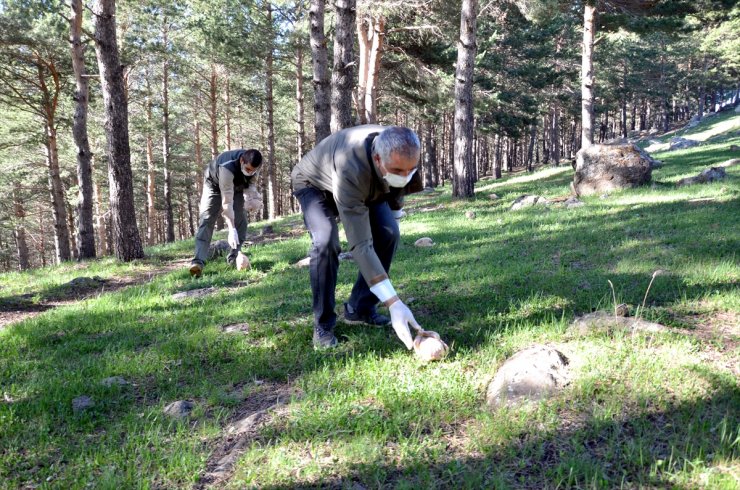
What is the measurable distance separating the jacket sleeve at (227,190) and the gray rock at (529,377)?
434 cm

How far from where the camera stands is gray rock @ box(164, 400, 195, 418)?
8.63 feet

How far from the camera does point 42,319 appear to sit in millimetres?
4602

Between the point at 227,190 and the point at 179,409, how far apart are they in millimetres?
3795

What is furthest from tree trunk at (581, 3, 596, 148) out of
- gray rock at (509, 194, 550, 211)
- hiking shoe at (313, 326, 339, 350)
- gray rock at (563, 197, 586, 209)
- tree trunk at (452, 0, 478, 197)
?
hiking shoe at (313, 326, 339, 350)

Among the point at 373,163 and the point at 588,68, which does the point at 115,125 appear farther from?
the point at 588,68

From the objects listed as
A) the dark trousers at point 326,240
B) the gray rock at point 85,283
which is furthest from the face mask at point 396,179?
the gray rock at point 85,283

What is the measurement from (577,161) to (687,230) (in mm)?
4924

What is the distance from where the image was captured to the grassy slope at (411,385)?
2066mm

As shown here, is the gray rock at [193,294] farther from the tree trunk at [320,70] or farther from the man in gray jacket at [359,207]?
the tree trunk at [320,70]

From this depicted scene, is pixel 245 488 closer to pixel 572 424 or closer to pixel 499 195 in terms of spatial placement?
pixel 572 424

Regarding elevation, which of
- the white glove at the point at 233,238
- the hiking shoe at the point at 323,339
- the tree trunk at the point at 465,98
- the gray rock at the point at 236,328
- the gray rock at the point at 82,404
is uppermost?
the tree trunk at the point at 465,98

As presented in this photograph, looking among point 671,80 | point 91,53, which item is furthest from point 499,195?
point 671,80

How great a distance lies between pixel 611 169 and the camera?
9680 millimetres

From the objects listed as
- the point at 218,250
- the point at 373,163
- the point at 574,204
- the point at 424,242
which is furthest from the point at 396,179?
the point at 574,204
